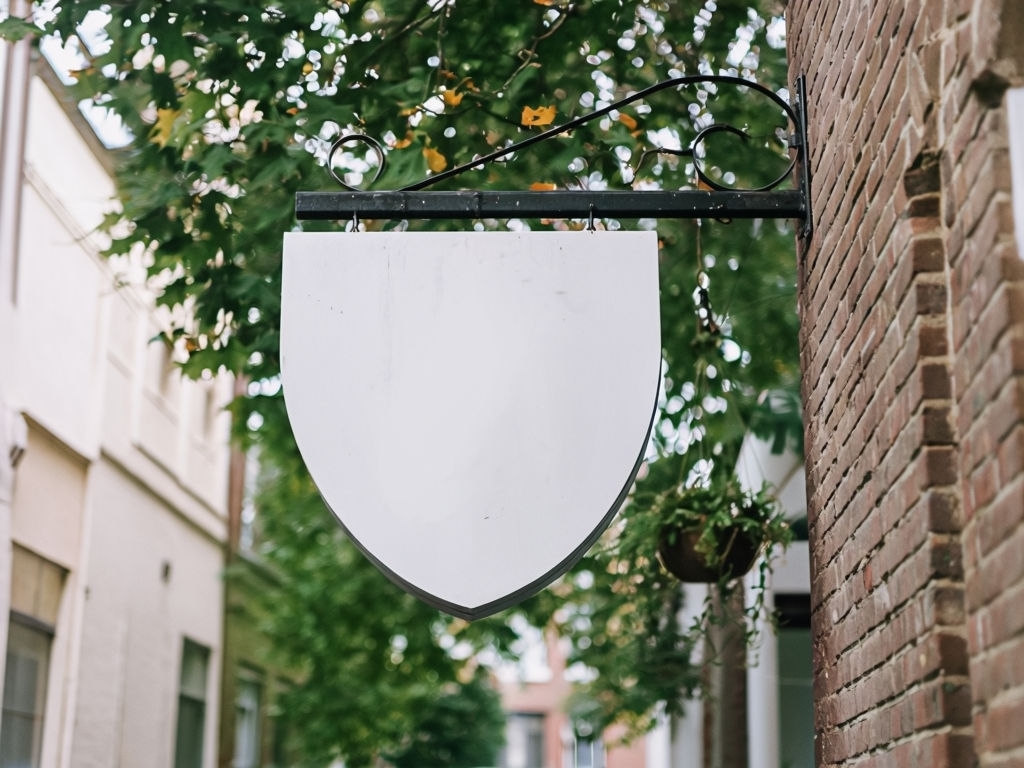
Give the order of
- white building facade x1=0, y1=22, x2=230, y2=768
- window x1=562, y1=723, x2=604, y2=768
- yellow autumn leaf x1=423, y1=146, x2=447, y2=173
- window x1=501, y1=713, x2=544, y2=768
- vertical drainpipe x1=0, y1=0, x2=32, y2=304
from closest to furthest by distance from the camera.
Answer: yellow autumn leaf x1=423, y1=146, x2=447, y2=173, vertical drainpipe x1=0, y1=0, x2=32, y2=304, white building facade x1=0, y1=22, x2=230, y2=768, window x1=562, y1=723, x2=604, y2=768, window x1=501, y1=713, x2=544, y2=768

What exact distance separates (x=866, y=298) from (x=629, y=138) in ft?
11.4

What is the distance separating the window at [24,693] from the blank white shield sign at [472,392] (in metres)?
7.11

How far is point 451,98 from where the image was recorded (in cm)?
590

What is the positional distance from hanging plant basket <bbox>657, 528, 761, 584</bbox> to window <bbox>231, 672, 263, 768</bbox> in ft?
42.5

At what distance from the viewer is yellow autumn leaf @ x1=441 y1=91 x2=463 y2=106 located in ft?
19.3

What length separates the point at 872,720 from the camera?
299 cm

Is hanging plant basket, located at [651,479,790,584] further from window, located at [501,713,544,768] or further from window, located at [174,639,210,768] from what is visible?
window, located at [501,713,544,768]

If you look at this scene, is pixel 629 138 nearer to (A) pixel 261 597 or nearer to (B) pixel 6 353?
(B) pixel 6 353

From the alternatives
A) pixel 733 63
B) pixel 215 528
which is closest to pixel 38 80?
pixel 733 63

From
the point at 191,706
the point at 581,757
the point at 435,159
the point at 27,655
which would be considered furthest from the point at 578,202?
A: the point at 581,757

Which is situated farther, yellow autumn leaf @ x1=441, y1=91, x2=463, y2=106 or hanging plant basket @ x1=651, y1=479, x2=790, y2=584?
yellow autumn leaf @ x1=441, y1=91, x2=463, y2=106

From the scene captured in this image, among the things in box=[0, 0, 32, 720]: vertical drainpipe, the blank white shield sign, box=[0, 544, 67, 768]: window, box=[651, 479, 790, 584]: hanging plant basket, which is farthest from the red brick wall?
box=[0, 544, 67, 768]: window

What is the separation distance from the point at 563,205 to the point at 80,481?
27.6ft

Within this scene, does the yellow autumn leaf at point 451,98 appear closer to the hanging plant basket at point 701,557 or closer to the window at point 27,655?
the hanging plant basket at point 701,557
